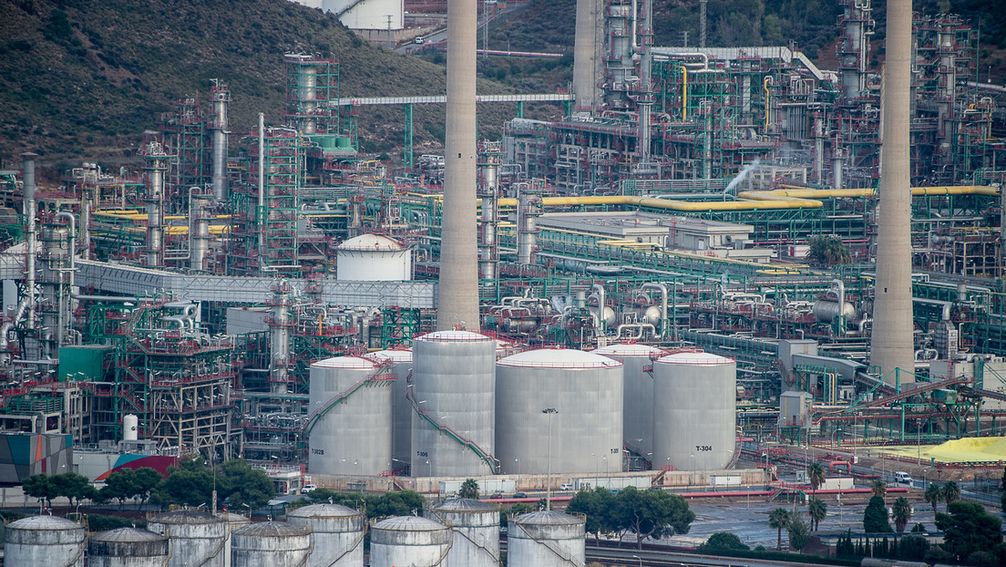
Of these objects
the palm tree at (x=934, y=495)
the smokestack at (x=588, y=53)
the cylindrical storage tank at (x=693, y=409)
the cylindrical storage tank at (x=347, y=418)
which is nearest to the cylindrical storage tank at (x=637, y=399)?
the cylindrical storage tank at (x=693, y=409)

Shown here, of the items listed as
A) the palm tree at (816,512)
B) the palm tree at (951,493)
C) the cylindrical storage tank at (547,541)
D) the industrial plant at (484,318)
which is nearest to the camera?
the cylindrical storage tank at (547,541)

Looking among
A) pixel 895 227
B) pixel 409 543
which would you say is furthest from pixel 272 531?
pixel 895 227

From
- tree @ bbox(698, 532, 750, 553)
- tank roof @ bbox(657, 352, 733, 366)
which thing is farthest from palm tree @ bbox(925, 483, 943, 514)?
tank roof @ bbox(657, 352, 733, 366)

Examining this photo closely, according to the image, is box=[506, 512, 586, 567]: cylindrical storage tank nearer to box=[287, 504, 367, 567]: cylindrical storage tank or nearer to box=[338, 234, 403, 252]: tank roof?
box=[287, 504, 367, 567]: cylindrical storage tank

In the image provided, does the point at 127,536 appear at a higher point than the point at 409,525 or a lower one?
lower

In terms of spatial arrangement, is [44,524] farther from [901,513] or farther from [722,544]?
[901,513]

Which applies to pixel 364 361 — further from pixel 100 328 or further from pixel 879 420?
pixel 879 420

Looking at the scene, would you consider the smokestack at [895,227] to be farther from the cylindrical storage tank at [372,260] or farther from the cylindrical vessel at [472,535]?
the cylindrical vessel at [472,535]
